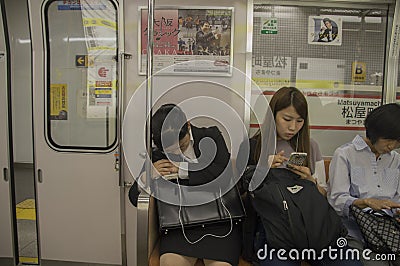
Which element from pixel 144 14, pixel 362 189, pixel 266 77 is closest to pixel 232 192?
pixel 362 189

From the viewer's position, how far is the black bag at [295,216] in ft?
5.46

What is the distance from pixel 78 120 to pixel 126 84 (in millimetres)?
475

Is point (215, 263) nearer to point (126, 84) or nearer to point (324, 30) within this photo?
point (126, 84)

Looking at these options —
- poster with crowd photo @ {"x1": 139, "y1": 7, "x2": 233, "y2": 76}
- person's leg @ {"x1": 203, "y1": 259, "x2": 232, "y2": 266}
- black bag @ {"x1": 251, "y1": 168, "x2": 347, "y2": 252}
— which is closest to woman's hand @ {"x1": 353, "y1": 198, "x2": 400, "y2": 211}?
black bag @ {"x1": 251, "y1": 168, "x2": 347, "y2": 252}

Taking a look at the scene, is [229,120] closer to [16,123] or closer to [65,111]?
[65,111]

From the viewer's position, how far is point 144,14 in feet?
8.50

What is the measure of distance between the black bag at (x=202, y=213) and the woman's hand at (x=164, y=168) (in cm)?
9

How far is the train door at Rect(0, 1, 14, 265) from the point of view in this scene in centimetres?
263

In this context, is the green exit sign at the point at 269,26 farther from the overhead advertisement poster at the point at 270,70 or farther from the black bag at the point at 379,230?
the black bag at the point at 379,230

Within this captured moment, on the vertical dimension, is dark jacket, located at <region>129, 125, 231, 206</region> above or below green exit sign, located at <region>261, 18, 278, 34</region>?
below

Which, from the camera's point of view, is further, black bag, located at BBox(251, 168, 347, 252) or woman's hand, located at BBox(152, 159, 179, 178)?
woman's hand, located at BBox(152, 159, 179, 178)

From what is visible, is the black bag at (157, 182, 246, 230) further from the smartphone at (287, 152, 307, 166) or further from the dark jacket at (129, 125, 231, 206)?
the smartphone at (287, 152, 307, 166)

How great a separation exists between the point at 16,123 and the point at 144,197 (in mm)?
1543

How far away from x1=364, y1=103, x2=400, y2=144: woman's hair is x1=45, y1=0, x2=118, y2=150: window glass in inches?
67.3
